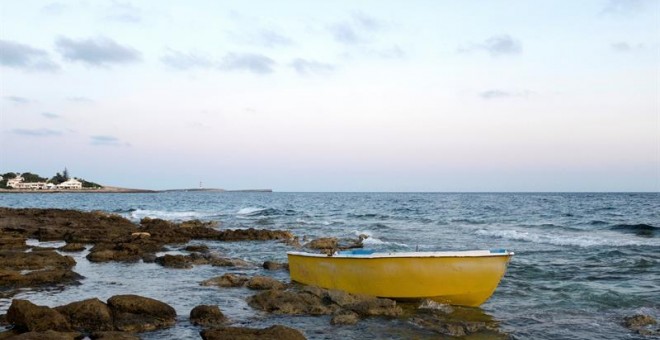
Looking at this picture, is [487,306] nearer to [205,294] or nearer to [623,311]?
[623,311]

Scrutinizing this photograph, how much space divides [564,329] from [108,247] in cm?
1601

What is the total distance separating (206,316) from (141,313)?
1135mm

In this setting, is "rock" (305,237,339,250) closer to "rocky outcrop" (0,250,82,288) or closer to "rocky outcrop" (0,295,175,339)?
"rocky outcrop" (0,250,82,288)

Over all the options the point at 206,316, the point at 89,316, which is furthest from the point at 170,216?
the point at 89,316

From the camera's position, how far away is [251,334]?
8.12m

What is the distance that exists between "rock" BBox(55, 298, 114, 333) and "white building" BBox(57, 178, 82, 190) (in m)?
190

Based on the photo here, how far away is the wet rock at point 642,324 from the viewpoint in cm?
1000

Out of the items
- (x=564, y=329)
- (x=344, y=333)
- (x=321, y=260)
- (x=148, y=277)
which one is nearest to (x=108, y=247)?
(x=148, y=277)

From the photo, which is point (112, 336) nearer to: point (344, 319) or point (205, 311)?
point (205, 311)

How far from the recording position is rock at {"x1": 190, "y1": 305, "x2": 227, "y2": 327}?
980 centimetres

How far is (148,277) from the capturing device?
1514 centimetres

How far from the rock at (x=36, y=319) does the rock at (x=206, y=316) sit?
6.82 ft

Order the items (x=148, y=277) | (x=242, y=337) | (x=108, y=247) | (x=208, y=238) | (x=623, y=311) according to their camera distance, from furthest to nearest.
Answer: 1. (x=208, y=238)
2. (x=108, y=247)
3. (x=148, y=277)
4. (x=623, y=311)
5. (x=242, y=337)

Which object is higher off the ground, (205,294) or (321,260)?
(321,260)
